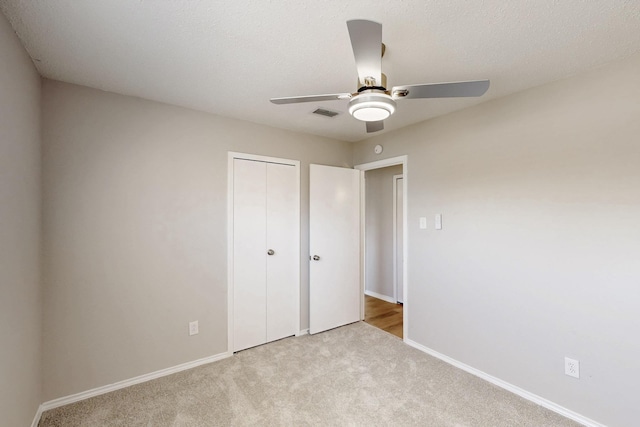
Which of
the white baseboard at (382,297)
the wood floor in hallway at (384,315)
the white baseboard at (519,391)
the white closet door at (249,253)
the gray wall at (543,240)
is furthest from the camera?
the white baseboard at (382,297)

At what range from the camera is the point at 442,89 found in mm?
1459

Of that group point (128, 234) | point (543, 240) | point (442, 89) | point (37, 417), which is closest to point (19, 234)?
point (128, 234)

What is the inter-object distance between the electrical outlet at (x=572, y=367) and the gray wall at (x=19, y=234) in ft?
11.1

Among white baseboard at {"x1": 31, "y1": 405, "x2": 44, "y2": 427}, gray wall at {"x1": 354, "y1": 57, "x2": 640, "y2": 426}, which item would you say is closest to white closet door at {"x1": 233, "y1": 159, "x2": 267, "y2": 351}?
white baseboard at {"x1": 31, "y1": 405, "x2": 44, "y2": 427}

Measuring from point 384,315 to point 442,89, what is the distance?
3317 millimetres

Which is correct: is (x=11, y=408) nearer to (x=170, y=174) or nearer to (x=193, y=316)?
(x=193, y=316)

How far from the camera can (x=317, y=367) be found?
2.60m

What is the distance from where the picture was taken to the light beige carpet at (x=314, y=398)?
194 centimetres

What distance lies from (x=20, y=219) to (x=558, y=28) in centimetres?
319

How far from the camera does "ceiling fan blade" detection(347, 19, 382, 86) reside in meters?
1.08

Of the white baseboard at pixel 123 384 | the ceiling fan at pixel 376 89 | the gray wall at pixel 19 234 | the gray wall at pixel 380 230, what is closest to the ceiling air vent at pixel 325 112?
the ceiling fan at pixel 376 89

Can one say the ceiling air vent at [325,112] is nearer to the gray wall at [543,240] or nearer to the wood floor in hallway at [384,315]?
the gray wall at [543,240]

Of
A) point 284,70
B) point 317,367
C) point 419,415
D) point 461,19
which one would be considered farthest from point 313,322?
point 461,19

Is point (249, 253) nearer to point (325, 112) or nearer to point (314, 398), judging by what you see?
point (314, 398)
